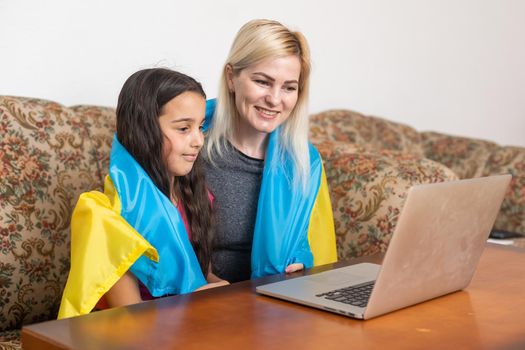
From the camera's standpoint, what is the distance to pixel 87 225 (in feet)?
4.75

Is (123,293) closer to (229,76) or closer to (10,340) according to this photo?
(10,340)

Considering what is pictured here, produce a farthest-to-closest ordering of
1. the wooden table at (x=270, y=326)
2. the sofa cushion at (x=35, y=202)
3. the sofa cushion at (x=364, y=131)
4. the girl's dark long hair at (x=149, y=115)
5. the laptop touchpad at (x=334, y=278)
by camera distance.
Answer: the sofa cushion at (x=364, y=131) < the sofa cushion at (x=35, y=202) < the girl's dark long hair at (x=149, y=115) < the laptop touchpad at (x=334, y=278) < the wooden table at (x=270, y=326)

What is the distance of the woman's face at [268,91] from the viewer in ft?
6.31

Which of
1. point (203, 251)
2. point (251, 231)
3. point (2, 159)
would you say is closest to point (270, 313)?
point (203, 251)

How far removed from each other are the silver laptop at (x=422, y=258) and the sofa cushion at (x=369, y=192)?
82 centimetres

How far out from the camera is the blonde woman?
193 centimetres

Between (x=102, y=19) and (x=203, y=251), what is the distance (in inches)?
37.8

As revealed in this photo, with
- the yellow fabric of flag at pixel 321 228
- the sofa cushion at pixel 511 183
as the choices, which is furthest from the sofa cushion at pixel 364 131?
the yellow fabric of flag at pixel 321 228

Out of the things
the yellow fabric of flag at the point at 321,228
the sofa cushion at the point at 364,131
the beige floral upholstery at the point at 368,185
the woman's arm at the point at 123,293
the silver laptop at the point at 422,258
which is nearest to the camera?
the silver laptop at the point at 422,258

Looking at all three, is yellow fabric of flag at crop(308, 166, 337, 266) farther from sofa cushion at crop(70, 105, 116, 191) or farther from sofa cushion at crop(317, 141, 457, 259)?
sofa cushion at crop(70, 105, 116, 191)

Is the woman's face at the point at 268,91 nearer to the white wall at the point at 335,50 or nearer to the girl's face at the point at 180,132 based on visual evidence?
the girl's face at the point at 180,132

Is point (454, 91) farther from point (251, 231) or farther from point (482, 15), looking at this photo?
point (251, 231)

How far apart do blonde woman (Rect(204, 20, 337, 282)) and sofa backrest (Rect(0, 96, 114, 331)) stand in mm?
373

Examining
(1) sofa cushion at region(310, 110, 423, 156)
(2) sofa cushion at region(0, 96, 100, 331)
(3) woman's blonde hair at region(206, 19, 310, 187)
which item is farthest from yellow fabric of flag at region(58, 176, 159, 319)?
(1) sofa cushion at region(310, 110, 423, 156)
